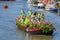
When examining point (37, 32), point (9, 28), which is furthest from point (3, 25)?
point (37, 32)

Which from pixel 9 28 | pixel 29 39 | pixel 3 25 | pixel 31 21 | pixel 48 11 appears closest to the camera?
pixel 29 39

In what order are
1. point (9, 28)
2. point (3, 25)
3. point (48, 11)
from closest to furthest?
point (9, 28)
point (3, 25)
point (48, 11)

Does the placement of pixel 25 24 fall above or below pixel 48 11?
above

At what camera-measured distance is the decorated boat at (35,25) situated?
37.2 metres

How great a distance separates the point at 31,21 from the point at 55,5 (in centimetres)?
3142

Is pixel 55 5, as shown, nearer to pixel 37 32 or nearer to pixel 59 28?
pixel 59 28

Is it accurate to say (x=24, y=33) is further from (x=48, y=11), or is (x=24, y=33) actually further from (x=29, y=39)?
(x=48, y=11)

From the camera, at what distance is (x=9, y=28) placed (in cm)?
4412

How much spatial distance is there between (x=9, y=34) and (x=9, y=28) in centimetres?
417

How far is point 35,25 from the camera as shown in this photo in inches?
1483

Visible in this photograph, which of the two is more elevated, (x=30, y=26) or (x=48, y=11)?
(x=30, y=26)

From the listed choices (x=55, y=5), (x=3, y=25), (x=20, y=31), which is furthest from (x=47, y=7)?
(x=20, y=31)

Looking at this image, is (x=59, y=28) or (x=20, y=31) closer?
(x=20, y=31)

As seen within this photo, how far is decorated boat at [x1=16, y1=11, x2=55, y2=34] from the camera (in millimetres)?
37219
